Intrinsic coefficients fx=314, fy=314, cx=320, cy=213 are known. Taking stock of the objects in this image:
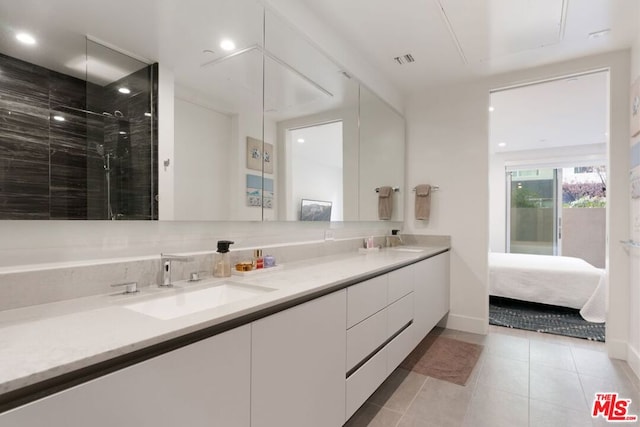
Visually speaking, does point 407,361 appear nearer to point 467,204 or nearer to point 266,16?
point 467,204

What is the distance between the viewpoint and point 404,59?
2.76 meters

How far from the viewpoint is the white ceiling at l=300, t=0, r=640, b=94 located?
2.06m

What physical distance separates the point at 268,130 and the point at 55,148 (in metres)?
1.06

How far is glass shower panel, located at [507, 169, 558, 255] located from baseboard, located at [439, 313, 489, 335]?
13.3ft

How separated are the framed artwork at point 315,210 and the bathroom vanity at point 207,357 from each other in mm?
514

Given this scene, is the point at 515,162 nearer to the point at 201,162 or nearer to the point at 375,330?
the point at 375,330

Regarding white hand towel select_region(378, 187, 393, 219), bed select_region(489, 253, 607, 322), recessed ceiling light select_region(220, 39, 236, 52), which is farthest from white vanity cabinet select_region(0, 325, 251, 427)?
bed select_region(489, 253, 607, 322)

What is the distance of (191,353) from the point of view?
Answer: 816mm

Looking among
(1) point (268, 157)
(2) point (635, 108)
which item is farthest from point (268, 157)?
(2) point (635, 108)

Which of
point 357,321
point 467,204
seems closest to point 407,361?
point 357,321

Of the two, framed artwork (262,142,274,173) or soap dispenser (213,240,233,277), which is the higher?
framed artwork (262,142,274,173)

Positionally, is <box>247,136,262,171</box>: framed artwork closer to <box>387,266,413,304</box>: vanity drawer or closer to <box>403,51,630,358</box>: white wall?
<box>387,266,413,304</box>: vanity drawer

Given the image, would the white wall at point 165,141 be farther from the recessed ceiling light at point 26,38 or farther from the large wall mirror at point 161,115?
the recessed ceiling light at point 26,38

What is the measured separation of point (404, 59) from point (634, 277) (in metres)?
2.52
